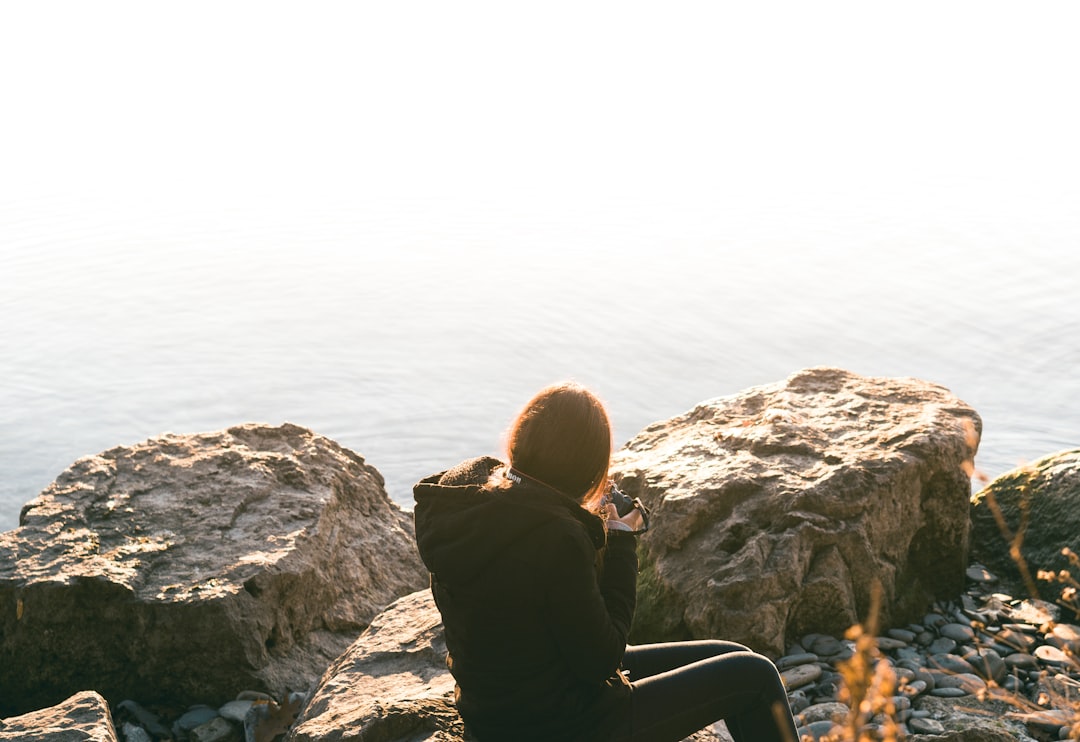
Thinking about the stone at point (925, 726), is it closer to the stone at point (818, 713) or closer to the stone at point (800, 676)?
the stone at point (818, 713)

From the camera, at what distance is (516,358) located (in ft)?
41.9

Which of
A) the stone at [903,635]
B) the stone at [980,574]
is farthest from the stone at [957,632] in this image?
the stone at [980,574]

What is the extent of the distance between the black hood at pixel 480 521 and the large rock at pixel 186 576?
6.61 feet

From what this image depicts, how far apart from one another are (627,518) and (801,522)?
5.36 feet

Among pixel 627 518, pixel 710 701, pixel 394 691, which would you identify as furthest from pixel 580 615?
pixel 394 691

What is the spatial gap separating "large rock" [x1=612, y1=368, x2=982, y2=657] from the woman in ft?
4.66

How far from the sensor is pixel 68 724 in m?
3.92

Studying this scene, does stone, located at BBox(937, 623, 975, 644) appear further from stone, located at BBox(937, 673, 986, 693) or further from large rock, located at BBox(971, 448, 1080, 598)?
large rock, located at BBox(971, 448, 1080, 598)

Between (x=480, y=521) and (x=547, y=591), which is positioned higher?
(x=480, y=521)

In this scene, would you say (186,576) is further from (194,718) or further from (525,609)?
(525,609)

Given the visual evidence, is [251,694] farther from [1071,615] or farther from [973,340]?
[973,340]

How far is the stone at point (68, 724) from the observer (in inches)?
150

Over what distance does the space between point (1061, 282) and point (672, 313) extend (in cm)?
519

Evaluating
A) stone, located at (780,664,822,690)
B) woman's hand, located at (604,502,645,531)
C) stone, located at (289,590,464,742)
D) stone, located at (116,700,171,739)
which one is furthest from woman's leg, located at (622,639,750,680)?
stone, located at (116,700,171,739)
